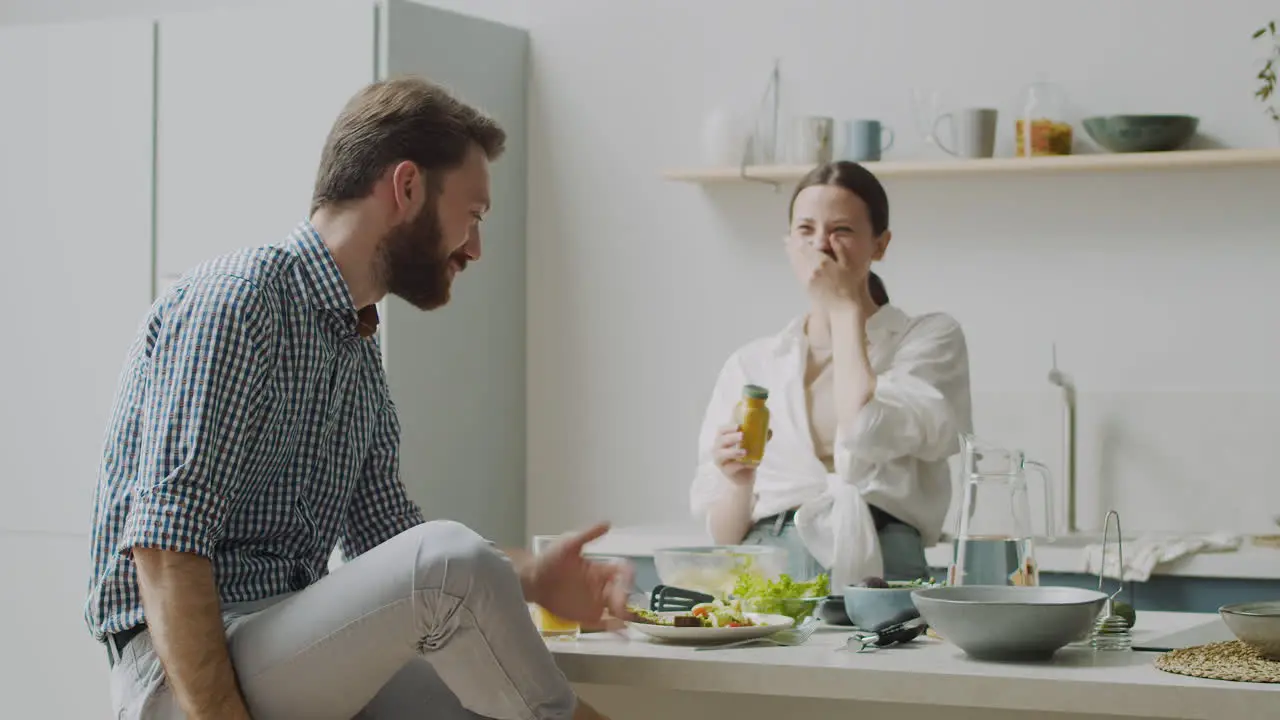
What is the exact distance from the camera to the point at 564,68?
4.45 metres

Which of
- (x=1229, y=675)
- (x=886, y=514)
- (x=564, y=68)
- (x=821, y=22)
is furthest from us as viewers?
(x=564, y=68)

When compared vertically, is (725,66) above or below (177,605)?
above

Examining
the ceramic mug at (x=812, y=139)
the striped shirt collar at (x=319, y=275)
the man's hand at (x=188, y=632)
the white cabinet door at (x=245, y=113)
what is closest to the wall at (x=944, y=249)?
the ceramic mug at (x=812, y=139)

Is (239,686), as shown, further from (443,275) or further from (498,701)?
(443,275)

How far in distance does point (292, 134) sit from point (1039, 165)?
70.8 inches

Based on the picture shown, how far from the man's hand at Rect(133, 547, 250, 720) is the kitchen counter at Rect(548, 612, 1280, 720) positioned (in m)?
0.42

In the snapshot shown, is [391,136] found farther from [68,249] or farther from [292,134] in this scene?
[68,249]

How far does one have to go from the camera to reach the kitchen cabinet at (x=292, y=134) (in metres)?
3.86

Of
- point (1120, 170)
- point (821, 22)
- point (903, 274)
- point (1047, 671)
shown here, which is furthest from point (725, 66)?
point (1047, 671)

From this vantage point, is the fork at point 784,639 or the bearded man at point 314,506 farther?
the fork at point 784,639

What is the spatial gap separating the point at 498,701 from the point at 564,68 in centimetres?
299

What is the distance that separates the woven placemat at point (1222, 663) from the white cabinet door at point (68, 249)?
2.89 m

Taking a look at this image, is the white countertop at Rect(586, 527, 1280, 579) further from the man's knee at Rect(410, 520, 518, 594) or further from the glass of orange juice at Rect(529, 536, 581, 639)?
the man's knee at Rect(410, 520, 518, 594)

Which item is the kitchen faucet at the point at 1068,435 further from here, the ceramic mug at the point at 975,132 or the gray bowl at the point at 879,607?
the gray bowl at the point at 879,607
